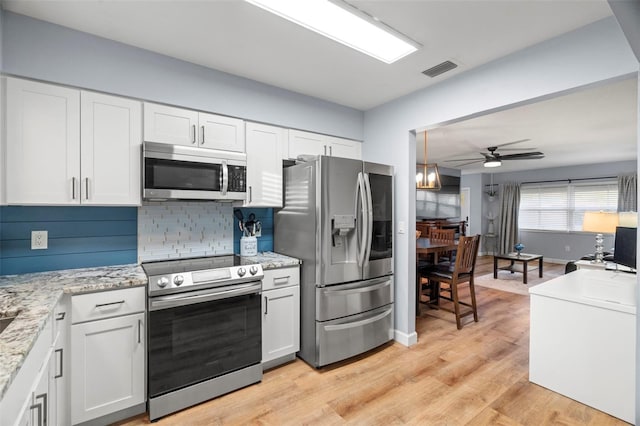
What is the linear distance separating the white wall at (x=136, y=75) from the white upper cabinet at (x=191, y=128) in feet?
0.25

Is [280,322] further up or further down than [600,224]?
further down

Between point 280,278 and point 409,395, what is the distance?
1.31 metres

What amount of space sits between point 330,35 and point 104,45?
1.55m

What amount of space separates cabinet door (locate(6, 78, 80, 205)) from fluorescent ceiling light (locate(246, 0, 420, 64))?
1396 mm

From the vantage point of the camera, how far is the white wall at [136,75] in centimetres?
194

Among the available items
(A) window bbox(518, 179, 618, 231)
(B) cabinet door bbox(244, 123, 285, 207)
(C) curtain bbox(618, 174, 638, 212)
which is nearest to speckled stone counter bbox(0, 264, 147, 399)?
(B) cabinet door bbox(244, 123, 285, 207)

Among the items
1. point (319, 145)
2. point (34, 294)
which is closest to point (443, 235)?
point (319, 145)

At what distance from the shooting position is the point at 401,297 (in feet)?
10.4

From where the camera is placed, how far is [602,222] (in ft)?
12.4

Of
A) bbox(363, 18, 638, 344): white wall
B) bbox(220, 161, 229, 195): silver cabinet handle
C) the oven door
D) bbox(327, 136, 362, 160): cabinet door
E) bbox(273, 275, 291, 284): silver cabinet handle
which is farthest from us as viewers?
bbox(327, 136, 362, 160): cabinet door

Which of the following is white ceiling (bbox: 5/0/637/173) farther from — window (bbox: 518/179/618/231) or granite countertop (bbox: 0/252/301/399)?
window (bbox: 518/179/618/231)

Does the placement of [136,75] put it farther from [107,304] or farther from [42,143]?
[107,304]

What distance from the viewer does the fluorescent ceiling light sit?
1807mm

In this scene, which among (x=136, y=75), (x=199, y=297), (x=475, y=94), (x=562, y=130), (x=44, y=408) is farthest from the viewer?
(x=562, y=130)
